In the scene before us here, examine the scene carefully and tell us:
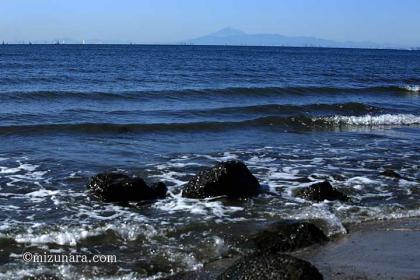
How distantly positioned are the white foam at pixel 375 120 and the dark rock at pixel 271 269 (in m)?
16.7

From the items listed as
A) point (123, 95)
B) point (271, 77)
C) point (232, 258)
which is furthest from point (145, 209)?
point (271, 77)

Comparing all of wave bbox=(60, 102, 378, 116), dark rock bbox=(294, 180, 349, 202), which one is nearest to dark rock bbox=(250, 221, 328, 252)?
dark rock bbox=(294, 180, 349, 202)

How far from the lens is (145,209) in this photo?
31.3 ft

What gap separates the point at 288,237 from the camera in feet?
25.5

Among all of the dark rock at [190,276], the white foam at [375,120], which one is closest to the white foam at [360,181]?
the dark rock at [190,276]

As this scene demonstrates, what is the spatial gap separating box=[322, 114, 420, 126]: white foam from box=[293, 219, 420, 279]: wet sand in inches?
523

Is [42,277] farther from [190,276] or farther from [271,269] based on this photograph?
[271,269]

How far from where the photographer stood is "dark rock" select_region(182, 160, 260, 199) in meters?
10.2

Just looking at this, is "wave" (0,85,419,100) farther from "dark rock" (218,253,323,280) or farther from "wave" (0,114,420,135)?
"dark rock" (218,253,323,280)

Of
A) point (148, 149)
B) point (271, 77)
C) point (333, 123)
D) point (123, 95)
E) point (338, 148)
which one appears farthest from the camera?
point (271, 77)

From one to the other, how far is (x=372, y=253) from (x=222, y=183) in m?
3.43

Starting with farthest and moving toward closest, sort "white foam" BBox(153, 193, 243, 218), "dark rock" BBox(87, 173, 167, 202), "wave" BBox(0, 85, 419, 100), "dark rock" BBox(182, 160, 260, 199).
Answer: "wave" BBox(0, 85, 419, 100)
"dark rock" BBox(182, 160, 260, 199)
"dark rock" BBox(87, 173, 167, 202)
"white foam" BBox(153, 193, 243, 218)

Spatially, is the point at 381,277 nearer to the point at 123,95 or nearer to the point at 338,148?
the point at 338,148

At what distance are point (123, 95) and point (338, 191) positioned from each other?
17.1 m
